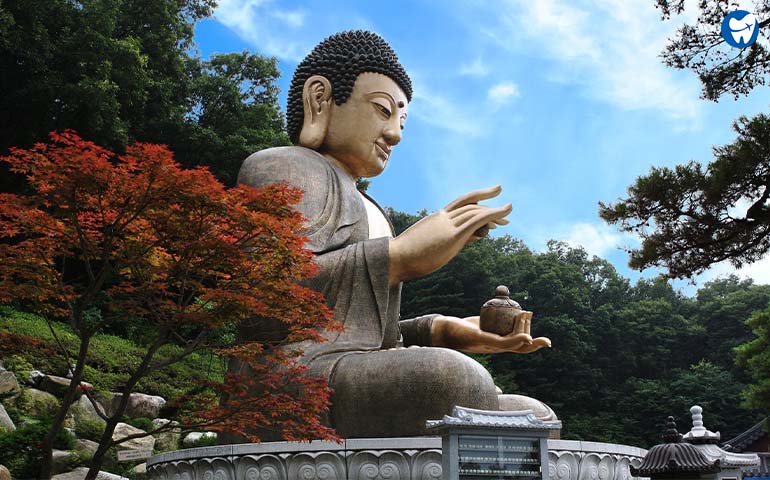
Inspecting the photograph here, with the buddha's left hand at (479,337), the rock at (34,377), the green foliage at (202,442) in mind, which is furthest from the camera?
the rock at (34,377)

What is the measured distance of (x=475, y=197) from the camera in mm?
6500

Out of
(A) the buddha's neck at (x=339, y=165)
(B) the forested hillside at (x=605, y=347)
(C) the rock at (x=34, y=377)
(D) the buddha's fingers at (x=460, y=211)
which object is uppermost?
(B) the forested hillside at (x=605, y=347)

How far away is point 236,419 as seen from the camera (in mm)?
5227

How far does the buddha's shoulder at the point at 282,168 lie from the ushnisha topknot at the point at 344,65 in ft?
2.59

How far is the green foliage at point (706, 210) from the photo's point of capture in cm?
907

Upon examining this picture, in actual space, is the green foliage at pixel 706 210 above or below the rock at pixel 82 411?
above

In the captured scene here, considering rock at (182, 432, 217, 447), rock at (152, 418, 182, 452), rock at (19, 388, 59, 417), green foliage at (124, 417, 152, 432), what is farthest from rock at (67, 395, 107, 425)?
rock at (182, 432, 217, 447)

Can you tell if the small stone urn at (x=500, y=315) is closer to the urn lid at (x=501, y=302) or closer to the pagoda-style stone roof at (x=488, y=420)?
the urn lid at (x=501, y=302)

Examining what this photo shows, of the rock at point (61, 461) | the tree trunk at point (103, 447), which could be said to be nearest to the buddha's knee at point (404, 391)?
the tree trunk at point (103, 447)

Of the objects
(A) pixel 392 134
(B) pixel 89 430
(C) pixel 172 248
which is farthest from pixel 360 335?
(B) pixel 89 430

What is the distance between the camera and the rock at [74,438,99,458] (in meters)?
12.1

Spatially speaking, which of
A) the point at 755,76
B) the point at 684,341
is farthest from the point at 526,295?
the point at 755,76

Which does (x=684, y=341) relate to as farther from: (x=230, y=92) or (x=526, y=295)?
(x=230, y=92)

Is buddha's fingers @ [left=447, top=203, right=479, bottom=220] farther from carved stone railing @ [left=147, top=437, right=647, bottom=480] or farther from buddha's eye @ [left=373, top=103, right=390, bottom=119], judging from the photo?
carved stone railing @ [left=147, top=437, right=647, bottom=480]
